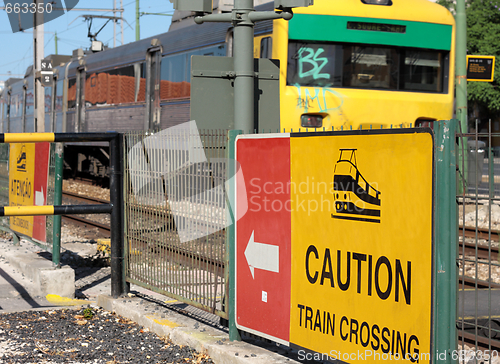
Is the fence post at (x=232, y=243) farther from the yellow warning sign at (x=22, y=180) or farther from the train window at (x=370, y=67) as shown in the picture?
the train window at (x=370, y=67)

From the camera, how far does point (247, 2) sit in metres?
5.25

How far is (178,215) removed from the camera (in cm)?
461

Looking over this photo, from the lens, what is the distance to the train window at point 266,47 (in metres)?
8.93

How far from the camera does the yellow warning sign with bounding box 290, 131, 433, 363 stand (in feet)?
9.25

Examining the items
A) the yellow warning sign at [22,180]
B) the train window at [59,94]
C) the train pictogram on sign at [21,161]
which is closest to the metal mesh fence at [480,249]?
the yellow warning sign at [22,180]

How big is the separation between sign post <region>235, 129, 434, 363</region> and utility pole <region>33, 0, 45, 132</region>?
1524 centimetres

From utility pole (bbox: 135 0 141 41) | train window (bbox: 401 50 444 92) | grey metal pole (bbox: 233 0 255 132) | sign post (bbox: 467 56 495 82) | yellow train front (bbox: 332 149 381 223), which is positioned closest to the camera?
yellow train front (bbox: 332 149 381 223)

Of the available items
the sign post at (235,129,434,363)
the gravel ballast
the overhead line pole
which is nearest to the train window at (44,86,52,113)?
the overhead line pole

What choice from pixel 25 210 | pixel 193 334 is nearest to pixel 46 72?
pixel 25 210

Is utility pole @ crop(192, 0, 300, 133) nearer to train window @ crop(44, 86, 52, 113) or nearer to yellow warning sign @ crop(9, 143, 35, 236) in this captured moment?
yellow warning sign @ crop(9, 143, 35, 236)

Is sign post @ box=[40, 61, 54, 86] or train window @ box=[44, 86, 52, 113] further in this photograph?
train window @ box=[44, 86, 52, 113]

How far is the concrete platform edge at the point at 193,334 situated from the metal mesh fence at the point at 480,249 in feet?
4.01

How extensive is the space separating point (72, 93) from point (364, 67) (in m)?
10.7

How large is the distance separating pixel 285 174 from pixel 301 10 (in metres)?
5.82
